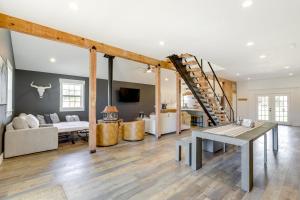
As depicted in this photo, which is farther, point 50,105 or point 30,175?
point 50,105

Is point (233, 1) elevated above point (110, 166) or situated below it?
above

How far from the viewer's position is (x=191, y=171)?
2.95m

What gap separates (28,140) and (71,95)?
362cm

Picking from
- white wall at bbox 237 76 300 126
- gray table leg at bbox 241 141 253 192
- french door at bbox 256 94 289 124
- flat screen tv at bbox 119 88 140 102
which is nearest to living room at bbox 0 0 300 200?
gray table leg at bbox 241 141 253 192

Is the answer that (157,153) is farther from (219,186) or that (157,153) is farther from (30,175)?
(30,175)

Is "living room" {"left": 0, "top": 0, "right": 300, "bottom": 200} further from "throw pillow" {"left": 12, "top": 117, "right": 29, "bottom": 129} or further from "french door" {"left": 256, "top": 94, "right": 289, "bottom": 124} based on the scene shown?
"french door" {"left": 256, "top": 94, "right": 289, "bottom": 124}

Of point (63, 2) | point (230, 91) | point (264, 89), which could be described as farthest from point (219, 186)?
point (264, 89)

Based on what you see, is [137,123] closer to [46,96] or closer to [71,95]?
[71,95]

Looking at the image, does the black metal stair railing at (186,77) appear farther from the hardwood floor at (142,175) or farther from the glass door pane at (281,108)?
the glass door pane at (281,108)

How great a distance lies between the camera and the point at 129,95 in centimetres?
863

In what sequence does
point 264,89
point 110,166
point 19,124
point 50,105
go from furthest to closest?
point 264,89, point 50,105, point 19,124, point 110,166

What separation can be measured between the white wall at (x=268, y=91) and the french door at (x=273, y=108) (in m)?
0.21

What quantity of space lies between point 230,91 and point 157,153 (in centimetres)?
802

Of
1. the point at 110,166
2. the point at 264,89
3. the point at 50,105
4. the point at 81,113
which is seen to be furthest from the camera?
the point at 264,89
